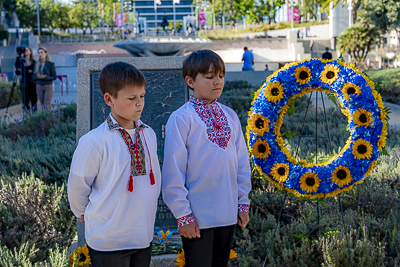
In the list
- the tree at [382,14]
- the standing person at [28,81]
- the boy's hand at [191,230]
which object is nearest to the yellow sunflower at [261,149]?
the boy's hand at [191,230]

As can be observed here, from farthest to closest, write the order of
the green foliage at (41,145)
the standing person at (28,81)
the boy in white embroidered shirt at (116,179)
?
the standing person at (28,81) < the green foliage at (41,145) < the boy in white embroidered shirt at (116,179)

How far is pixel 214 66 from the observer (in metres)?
2.87

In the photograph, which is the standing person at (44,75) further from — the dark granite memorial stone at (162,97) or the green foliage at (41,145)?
the dark granite memorial stone at (162,97)

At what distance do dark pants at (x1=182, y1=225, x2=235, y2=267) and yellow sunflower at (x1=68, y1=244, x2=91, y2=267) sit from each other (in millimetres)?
662

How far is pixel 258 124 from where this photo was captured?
3.48 m

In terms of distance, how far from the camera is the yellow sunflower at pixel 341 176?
3424mm

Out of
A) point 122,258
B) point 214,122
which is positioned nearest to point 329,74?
point 214,122

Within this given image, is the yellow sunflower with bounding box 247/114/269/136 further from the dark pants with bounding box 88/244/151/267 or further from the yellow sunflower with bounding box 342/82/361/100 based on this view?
the dark pants with bounding box 88/244/151/267

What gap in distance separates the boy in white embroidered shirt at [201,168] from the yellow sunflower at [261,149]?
0.53 meters

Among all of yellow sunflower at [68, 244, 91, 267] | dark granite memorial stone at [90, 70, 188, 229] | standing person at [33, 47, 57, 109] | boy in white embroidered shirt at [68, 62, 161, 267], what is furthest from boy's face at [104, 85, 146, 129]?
standing person at [33, 47, 57, 109]

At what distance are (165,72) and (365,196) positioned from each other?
2.25 meters

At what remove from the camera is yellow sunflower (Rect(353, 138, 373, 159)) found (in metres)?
3.40

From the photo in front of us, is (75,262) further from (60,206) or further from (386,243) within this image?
(386,243)

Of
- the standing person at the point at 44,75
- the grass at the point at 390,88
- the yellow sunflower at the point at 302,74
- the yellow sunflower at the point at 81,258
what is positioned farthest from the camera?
the grass at the point at 390,88
